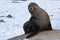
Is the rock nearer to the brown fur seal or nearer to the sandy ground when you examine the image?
the brown fur seal

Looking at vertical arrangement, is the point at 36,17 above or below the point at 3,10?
above

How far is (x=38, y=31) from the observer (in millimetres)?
6516

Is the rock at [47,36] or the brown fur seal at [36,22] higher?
the brown fur seal at [36,22]

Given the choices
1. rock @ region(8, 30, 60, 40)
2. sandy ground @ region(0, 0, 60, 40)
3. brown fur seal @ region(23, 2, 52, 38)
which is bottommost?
sandy ground @ region(0, 0, 60, 40)

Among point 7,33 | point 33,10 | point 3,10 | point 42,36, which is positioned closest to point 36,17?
point 33,10

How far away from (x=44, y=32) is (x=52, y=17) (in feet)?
15.2

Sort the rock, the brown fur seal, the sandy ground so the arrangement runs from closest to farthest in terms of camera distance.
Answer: the rock
the brown fur seal
the sandy ground

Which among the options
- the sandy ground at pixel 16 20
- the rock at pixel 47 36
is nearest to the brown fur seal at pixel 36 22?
the rock at pixel 47 36

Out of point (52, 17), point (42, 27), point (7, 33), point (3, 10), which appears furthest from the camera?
point (3, 10)

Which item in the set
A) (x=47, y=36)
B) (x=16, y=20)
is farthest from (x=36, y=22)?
(x=16, y=20)

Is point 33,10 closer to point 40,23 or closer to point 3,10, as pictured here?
point 40,23

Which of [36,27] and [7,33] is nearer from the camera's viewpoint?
[36,27]

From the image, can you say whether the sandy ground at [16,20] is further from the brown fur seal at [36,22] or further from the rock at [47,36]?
the rock at [47,36]

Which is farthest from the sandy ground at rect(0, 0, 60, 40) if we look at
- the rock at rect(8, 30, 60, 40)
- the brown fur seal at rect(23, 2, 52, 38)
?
the rock at rect(8, 30, 60, 40)
